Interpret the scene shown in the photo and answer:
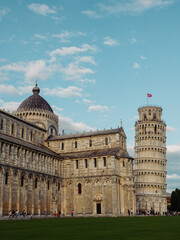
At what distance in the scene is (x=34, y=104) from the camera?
78.6m

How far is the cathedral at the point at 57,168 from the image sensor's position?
53.8 meters

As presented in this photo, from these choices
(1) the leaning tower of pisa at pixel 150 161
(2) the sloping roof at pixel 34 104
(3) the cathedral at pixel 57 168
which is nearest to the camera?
(3) the cathedral at pixel 57 168

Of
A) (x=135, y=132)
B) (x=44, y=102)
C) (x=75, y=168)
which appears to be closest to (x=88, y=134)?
(x=75, y=168)

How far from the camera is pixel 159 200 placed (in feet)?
337

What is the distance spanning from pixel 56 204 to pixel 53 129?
844 inches

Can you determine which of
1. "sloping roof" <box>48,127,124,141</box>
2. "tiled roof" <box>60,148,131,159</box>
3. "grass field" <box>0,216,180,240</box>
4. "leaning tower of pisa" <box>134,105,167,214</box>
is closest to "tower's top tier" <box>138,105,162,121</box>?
"leaning tower of pisa" <box>134,105,167,214</box>

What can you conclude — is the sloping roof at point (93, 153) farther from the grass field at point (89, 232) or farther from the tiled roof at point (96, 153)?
the grass field at point (89, 232)

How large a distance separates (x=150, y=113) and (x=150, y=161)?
55.4ft

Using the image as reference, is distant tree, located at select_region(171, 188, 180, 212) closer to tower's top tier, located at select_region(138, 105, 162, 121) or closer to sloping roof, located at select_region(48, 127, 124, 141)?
tower's top tier, located at select_region(138, 105, 162, 121)

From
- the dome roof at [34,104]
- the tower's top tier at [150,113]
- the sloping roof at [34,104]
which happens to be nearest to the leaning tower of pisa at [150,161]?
the tower's top tier at [150,113]

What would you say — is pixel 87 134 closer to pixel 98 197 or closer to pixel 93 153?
pixel 93 153

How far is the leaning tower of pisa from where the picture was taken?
102 m

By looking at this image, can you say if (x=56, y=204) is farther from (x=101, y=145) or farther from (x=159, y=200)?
(x=159, y=200)

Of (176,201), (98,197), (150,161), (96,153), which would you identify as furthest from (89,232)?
(176,201)
